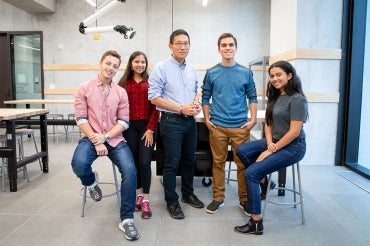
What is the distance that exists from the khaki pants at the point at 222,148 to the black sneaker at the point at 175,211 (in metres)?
0.36

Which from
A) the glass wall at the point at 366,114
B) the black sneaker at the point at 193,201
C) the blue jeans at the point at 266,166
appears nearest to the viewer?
the blue jeans at the point at 266,166

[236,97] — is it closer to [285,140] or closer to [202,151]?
[285,140]

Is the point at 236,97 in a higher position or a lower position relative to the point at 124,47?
lower

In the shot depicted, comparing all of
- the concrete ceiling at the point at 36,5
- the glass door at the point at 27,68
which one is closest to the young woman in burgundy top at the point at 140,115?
the concrete ceiling at the point at 36,5

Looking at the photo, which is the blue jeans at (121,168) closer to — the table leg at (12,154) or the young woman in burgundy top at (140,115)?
the young woman in burgundy top at (140,115)

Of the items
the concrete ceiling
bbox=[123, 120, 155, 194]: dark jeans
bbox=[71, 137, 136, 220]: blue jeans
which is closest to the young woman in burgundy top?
→ bbox=[123, 120, 155, 194]: dark jeans

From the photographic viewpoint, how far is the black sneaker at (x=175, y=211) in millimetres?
2737

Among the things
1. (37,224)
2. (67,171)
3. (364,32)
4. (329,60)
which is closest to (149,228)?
(37,224)

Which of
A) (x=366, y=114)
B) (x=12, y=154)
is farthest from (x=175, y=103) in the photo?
(x=366, y=114)

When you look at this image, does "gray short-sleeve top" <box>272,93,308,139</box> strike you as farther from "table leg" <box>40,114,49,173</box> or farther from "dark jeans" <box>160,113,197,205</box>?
"table leg" <box>40,114,49,173</box>

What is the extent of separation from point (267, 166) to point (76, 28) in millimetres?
6369

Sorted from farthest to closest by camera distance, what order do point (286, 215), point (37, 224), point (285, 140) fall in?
point (286, 215) → point (37, 224) → point (285, 140)

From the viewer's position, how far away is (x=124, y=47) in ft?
24.5

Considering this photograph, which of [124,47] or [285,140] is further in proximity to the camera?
[124,47]
